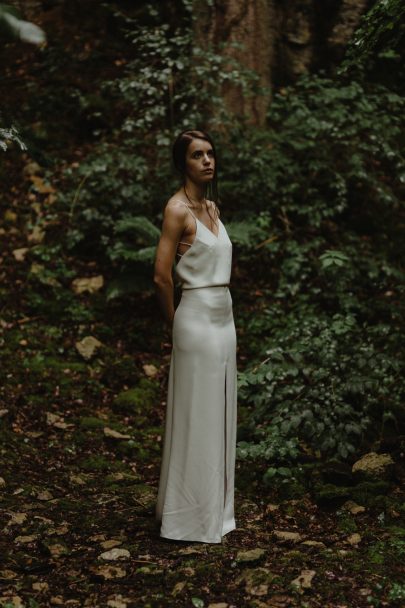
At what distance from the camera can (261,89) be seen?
8.71 m

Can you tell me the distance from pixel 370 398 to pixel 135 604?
2.74 meters

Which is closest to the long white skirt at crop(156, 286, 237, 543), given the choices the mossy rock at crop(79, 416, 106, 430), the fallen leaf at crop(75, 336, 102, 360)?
the mossy rock at crop(79, 416, 106, 430)

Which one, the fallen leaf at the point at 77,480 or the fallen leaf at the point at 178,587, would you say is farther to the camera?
the fallen leaf at the point at 77,480

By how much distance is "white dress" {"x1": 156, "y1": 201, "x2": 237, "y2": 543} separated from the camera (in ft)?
13.2

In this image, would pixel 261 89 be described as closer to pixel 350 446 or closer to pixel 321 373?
pixel 321 373

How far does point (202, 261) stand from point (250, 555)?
66.5 inches

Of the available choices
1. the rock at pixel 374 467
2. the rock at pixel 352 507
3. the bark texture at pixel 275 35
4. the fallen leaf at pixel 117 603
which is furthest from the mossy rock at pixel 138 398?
the bark texture at pixel 275 35

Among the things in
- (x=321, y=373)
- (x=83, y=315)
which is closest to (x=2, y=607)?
(x=321, y=373)

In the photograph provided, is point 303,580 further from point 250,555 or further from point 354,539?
point 354,539

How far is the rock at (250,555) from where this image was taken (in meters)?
3.83

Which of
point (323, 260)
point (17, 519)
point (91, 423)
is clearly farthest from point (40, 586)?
point (323, 260)

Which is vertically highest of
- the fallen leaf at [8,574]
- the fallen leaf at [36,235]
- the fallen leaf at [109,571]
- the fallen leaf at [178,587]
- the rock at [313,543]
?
the fallen leaf at [178,587]

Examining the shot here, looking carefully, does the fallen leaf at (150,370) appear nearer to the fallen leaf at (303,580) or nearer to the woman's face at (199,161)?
the woman's face at (199,161)

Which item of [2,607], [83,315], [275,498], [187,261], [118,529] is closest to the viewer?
[2,607]
